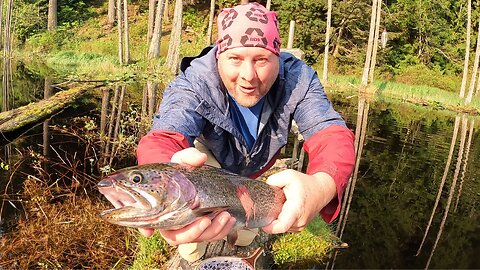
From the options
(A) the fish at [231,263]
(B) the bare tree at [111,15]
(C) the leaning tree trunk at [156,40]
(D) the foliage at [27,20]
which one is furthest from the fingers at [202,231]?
(B) the bare tree at [111,15]

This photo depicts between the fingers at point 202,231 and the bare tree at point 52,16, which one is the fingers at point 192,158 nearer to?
the fingers at point 202,231

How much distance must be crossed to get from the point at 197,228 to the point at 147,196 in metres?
0.21

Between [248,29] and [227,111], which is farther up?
[248,29]

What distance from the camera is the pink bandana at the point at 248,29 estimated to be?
2.58 meters

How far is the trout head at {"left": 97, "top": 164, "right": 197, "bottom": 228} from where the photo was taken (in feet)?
4.92

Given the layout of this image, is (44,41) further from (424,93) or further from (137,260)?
(137,260)

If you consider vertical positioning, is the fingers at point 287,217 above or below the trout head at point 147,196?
below

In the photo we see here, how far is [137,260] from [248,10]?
11.2ft

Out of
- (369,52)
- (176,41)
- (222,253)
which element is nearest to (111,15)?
(176,41)

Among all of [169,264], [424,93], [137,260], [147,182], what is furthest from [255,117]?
[424,93]

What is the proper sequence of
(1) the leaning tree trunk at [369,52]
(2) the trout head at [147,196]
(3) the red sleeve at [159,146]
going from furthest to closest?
(1) the leaning tree trunk at [369,52] → (3) the red sleeve at [159,146] → (2) the trout head at [147,196]

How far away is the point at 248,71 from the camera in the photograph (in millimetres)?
2525

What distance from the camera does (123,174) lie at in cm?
161

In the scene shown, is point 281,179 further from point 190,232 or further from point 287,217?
point 190,232
